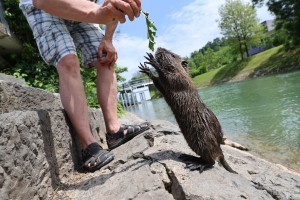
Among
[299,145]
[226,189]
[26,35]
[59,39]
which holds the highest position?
[26,35]

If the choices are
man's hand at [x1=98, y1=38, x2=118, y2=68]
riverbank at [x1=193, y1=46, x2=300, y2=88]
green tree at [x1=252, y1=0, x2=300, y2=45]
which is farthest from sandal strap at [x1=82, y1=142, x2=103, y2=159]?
green tree at [x1=252, y1=0, x2=300, y2=45]

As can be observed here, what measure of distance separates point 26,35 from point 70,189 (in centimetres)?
631

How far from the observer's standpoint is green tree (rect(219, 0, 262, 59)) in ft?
157

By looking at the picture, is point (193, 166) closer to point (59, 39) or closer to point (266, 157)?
point (59, 39)

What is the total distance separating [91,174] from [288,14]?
31744mm

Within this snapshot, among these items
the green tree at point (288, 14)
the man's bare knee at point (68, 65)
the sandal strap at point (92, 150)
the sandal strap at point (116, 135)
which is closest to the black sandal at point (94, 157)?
the sandal strap at point (92, 150)

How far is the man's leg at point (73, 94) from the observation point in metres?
2.78

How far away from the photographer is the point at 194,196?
1.91 metres

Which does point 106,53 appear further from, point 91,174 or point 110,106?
point 91,174

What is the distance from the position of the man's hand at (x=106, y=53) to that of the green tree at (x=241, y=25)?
4681 centimetres

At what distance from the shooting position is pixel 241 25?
4797 centimetres

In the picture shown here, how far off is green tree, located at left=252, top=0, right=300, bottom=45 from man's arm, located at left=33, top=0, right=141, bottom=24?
99.7ft

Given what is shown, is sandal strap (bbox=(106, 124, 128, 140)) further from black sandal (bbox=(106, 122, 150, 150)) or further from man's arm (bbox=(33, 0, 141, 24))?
man's arm (bbox=(33, 0, 141, 24))

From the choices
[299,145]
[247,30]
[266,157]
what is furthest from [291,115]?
[247,30]
